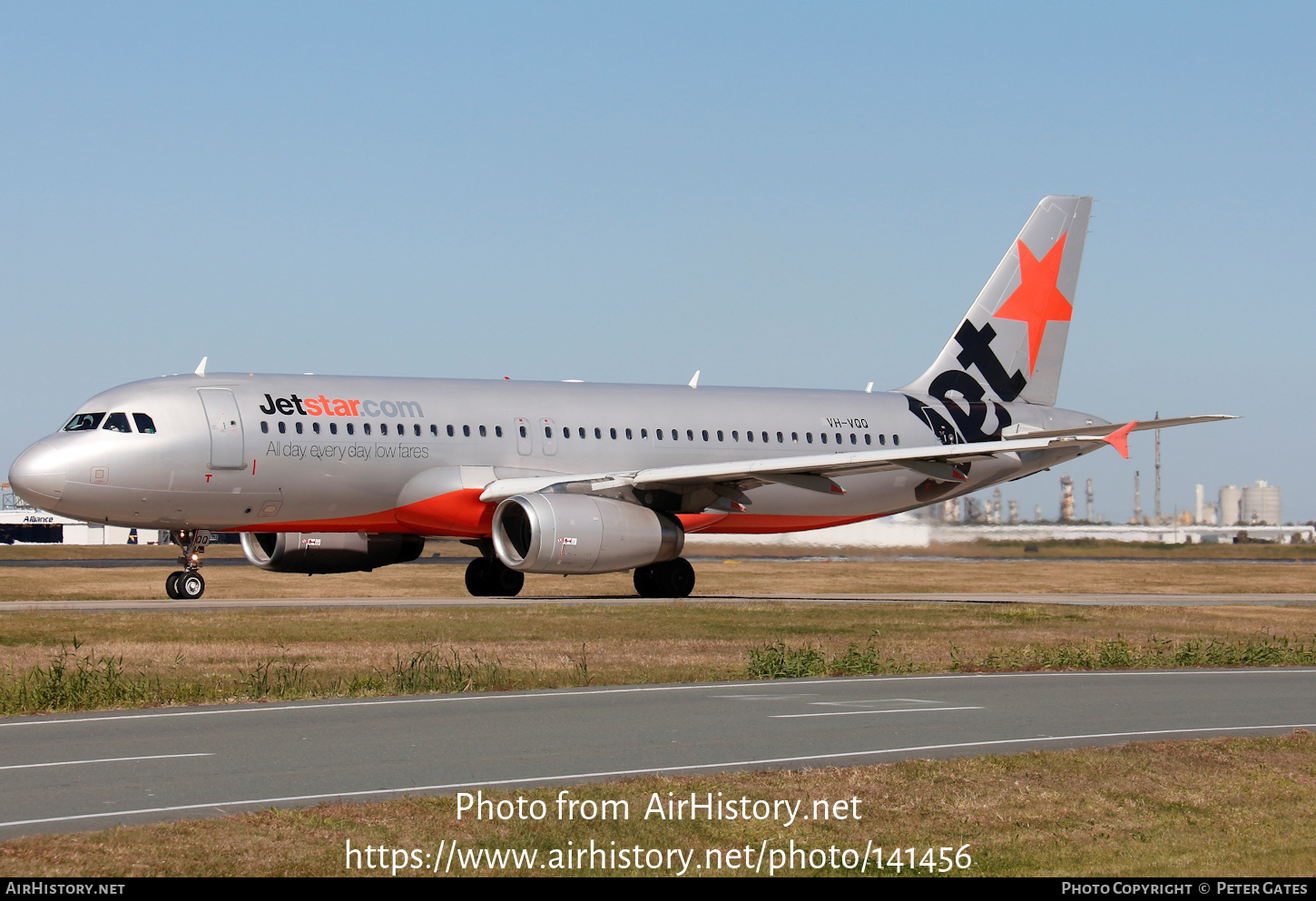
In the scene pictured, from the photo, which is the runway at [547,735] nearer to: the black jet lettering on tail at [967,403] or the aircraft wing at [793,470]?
the aircraft wing at [793,470]

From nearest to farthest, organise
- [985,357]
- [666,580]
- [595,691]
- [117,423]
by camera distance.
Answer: [595,691], [117,423], [666,580], [985,357]

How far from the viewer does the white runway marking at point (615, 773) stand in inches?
388

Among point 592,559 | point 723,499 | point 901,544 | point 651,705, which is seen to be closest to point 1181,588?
point 901,544

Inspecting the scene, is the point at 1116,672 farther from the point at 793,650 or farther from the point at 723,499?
the point at 723,499

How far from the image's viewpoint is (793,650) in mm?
22078

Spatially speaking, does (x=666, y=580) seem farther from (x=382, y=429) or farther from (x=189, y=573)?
(x=189, y=573)

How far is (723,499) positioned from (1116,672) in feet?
51.3

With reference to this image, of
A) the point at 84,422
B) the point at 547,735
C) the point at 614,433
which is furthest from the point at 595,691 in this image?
the point at 614,433

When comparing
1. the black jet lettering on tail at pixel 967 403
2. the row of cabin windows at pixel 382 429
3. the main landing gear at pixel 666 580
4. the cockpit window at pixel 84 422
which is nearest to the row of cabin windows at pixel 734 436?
the row of cabin windows at pixel 382 429

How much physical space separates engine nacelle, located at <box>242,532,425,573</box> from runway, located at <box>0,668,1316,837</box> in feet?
57.1

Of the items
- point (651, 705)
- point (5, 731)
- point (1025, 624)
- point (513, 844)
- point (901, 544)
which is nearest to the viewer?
point (513, 844)

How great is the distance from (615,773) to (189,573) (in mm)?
22584

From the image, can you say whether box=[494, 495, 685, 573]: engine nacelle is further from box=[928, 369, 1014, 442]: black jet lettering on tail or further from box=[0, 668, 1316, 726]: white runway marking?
box=[0, 668, 1316, 726]: white runway marking

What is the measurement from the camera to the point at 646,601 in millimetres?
32656
